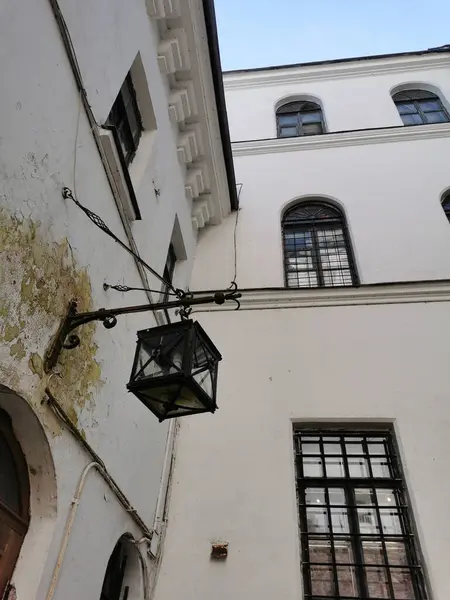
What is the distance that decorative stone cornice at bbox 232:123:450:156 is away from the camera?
30.3 ft

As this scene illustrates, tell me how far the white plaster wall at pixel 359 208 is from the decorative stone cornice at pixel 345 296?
339mm

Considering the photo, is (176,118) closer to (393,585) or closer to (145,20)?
(145,20)

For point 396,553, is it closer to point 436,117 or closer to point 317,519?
point 317,519

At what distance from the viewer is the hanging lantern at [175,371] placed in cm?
297

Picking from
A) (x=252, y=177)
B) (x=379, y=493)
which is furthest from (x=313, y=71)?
(x=379, y=493)

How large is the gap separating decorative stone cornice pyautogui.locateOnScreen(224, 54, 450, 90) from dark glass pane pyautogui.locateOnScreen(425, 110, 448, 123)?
1836 mm

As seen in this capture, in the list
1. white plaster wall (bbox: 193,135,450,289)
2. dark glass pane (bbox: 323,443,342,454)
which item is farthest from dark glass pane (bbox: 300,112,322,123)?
dark glass pane (bbox: 323,443,342,454)

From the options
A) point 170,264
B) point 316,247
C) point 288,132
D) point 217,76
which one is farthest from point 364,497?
point 288,132

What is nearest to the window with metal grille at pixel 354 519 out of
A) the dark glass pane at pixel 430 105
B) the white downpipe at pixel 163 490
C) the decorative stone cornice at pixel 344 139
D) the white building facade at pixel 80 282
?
the white downpipe at pixel 163 490

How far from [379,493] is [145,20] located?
549 centimetres

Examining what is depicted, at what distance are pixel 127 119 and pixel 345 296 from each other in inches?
143

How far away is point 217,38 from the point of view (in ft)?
20.0

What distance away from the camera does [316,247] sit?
7879mm

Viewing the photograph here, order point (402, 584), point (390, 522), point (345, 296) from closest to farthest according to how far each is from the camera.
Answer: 1. point (402, 584)
2. point (390, 522)
3. point (345, 296)
